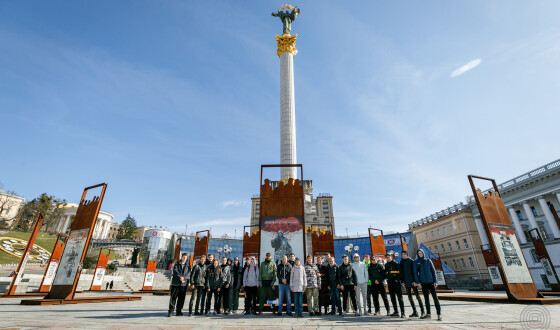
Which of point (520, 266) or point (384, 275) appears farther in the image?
point (520, 266)

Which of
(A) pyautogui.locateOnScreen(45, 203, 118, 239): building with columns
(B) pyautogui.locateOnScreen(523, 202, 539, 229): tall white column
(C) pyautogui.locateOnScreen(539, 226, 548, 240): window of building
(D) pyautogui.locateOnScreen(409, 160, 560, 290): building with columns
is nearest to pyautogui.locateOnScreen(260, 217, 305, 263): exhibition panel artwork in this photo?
(D) pyautogui.locateOnScreen(409, 160, 560, 290): building with columns

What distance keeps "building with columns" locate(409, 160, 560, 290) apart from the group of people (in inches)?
927

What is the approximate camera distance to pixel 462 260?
42406mm

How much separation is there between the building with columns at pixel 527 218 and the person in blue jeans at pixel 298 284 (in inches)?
1026

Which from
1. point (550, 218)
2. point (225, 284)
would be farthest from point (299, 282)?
point (550, 218)

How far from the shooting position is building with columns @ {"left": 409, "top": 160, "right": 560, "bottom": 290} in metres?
29.2

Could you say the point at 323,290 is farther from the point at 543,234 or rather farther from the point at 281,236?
the point at 543,234

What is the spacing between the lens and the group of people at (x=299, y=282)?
25.9 feet

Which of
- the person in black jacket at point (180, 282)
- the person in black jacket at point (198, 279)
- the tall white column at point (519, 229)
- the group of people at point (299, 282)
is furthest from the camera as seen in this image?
the tall white column at point (519, 229)

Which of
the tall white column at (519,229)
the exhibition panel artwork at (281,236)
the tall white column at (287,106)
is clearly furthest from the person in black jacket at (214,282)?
the tall white column at (519,229)

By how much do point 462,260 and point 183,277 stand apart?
48409 millimetres

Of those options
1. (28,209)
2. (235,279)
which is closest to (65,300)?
(235,279)

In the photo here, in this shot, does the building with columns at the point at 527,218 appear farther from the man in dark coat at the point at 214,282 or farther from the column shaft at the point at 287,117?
the man in dark coat at the point at 214,282

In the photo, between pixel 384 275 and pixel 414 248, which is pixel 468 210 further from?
pixel 384 275
